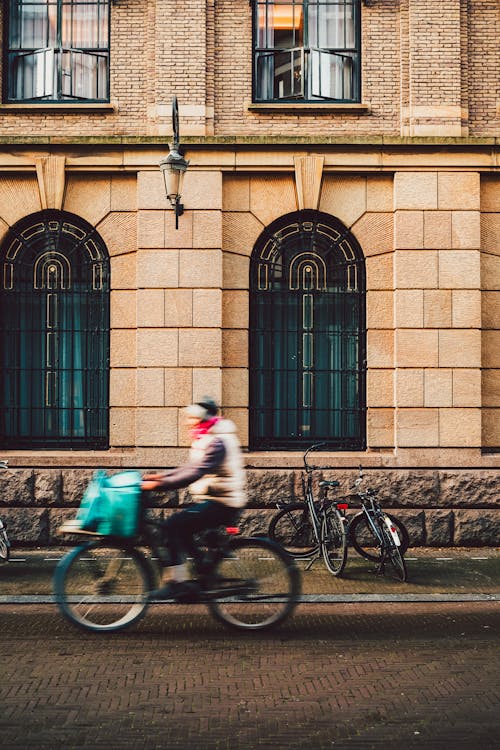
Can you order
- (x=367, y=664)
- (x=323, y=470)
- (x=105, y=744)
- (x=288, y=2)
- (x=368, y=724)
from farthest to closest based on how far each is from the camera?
(x=288, y=2) → (x=323, y=470) → (x=367, y=664) → (x=368, y=724) → (x=105, y=744)

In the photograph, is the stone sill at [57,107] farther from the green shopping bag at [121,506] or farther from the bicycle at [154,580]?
the bicycle at [154,580]

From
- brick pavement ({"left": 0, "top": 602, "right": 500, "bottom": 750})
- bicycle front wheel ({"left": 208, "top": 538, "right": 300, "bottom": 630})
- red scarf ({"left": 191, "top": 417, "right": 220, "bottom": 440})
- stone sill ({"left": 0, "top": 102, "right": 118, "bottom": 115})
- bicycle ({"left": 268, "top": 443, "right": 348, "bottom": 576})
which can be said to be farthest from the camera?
stone sill ({"left": 0, "top": 102, "right": 118, "bottom": 115})

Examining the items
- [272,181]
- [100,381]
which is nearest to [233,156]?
[272,181]

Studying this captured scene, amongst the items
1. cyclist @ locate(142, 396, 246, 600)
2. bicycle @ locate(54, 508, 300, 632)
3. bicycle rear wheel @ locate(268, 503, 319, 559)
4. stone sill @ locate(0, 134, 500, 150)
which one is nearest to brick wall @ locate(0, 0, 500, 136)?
stone sill @ locate(0, 134, 500, 150)

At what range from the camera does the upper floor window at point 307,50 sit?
1330cm

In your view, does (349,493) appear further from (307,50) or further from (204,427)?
(307,50)

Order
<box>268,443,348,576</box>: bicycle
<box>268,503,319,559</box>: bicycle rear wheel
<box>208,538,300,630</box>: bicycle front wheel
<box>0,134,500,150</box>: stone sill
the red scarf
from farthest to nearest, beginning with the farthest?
1. <box>0,134,500,150</box>: stone sill
2. <box>268,503,319,559</box>: bicycle rear wheel
3. <box>268,443,348,576</box>: bicycle
4. the red scarf
5. <box>208,538,300,630</box>: bicycle front wheel

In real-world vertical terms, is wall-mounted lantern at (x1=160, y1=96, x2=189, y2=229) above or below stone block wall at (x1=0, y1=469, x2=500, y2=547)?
above

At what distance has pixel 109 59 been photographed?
13.2 metres

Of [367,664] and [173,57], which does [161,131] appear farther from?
Answer: [367,664]

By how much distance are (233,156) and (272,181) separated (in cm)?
64

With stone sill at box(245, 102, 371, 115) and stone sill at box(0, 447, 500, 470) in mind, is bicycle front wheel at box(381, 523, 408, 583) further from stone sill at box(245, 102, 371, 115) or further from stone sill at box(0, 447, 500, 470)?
stone sill at box(245, 102, 371, 115)

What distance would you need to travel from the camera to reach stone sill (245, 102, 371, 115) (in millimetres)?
12969

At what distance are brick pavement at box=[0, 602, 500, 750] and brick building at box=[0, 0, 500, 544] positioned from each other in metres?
4.49
